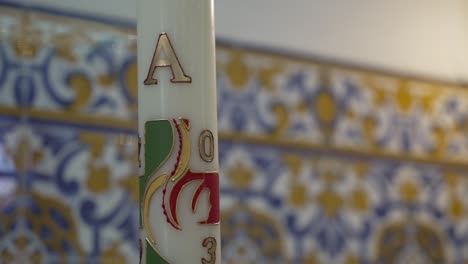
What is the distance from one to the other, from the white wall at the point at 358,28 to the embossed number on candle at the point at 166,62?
0.95 ft

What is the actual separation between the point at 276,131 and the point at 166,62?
381 mm

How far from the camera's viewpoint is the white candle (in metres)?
0.29

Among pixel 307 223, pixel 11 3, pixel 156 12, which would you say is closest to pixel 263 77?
pixel 307 223

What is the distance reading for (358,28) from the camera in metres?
0.75

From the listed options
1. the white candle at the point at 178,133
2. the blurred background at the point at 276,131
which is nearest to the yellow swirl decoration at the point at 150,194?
the white candle at the point at 178,133

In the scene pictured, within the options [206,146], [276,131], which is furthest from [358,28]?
[206,146]

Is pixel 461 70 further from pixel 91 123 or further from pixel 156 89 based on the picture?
pixel 156 89

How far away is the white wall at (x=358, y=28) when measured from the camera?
0.66 meters

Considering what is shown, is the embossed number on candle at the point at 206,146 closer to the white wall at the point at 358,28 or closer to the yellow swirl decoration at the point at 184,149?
the yellow swirl decoration at the point at 184,149

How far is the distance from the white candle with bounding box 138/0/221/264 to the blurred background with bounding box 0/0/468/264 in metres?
0.25

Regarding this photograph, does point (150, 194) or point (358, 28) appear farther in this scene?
point (358, 28)

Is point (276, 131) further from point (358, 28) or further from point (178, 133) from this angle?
point (178, 133)

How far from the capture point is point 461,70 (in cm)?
→ 83

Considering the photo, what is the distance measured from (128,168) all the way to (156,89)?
11.1 inches
